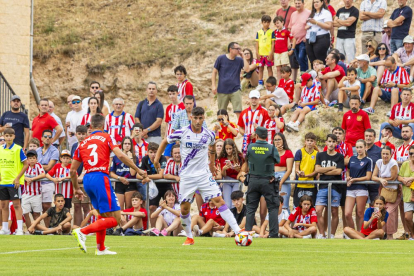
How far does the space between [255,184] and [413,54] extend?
8373 mm

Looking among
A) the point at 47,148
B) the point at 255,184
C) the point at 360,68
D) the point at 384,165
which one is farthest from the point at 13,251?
the point at 360,68

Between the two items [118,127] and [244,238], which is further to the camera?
[118,127]

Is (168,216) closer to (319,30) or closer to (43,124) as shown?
(43,124)

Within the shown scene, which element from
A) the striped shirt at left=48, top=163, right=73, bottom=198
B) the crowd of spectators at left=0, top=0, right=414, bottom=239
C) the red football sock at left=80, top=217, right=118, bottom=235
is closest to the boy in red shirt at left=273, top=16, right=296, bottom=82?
the crowd of spectators at left=0, top=0, right=414, bottom=239

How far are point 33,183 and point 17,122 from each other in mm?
2481

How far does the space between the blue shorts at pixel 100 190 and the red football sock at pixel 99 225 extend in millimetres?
223

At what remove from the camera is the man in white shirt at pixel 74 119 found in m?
20.1

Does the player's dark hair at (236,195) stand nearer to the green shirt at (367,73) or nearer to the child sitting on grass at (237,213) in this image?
the child sitting on grass at (237,213)

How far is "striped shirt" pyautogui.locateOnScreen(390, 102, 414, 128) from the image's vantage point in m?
18.8

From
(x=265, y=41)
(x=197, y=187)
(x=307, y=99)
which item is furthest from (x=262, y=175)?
(x=265, y=41)

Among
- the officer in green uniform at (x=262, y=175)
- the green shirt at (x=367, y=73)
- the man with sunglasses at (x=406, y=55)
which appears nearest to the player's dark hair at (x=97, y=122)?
the officer in green uniform at (x=262, y=175)

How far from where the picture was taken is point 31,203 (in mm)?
18516

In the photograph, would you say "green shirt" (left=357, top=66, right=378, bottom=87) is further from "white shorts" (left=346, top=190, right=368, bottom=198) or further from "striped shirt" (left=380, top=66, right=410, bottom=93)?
"white shorts" (left=346, top=190, right=368, bottom=198)

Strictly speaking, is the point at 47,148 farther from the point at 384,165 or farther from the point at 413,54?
the point at 413,54
